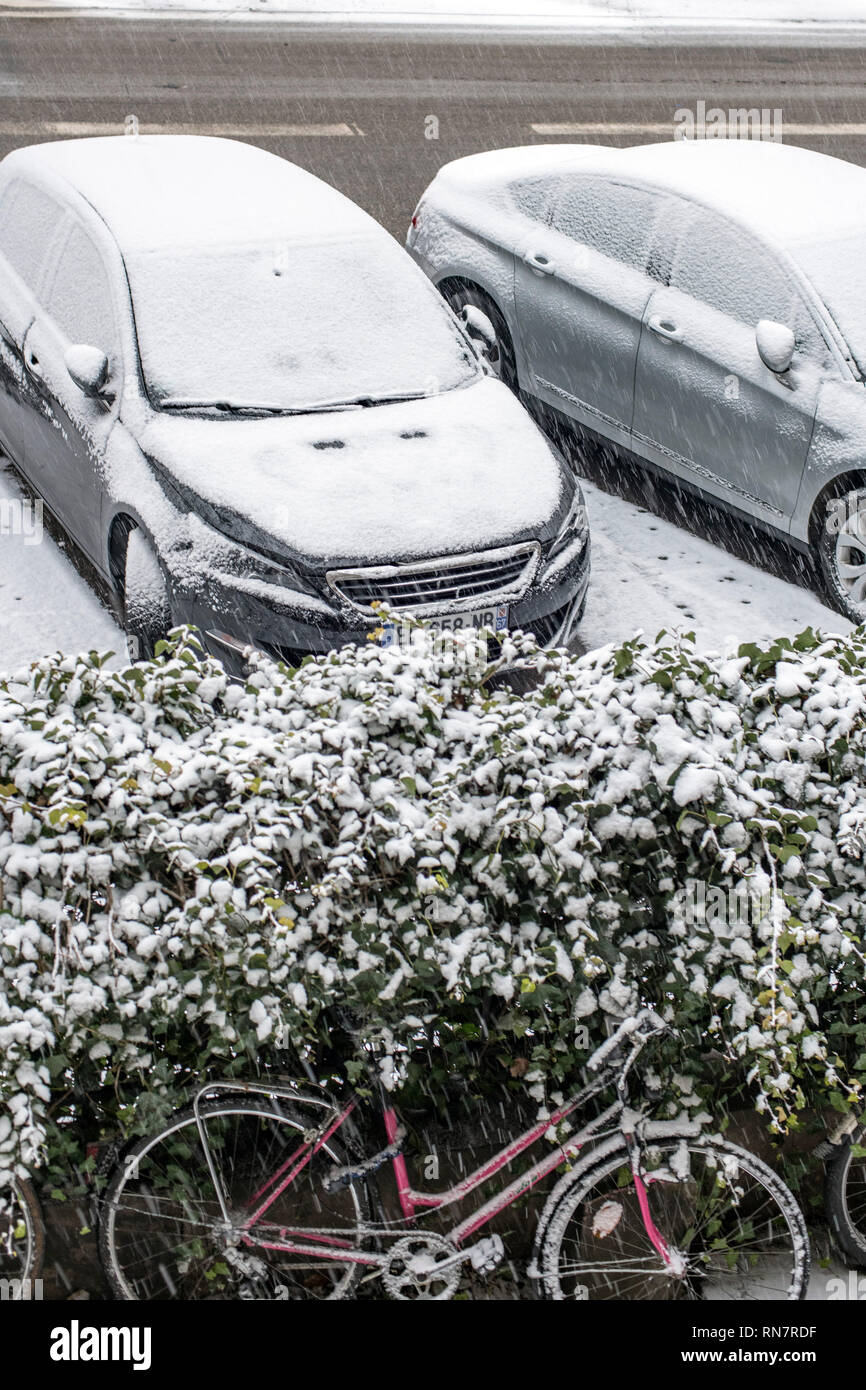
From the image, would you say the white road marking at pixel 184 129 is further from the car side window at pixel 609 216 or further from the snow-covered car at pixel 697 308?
the car side window at pixel 609 216

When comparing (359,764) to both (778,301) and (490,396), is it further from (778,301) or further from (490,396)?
(778,301)

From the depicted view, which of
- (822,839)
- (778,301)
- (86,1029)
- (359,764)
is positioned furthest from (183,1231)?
(778,301)

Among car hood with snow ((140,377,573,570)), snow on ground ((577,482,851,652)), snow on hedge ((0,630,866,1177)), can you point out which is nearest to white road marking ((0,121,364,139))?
snow on ground ((577,482,851,652))

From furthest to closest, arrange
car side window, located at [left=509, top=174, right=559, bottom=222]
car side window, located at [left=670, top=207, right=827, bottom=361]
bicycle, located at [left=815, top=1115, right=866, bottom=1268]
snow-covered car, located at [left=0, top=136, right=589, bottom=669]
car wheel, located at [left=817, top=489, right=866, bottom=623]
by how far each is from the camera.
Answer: car side window, located at [left=509, top=174, right=559, bottom=222]
car side window, located at [left=670, top=207, right=827, bottom=361]
car wheel, located at [left=817, top=489, right=866, bottom=623]
snow-covered car, located at [left=0, top=136, right=589, bottom=669]
bicycle, located at [left=815, top=1115, right=866, bottom=1268]

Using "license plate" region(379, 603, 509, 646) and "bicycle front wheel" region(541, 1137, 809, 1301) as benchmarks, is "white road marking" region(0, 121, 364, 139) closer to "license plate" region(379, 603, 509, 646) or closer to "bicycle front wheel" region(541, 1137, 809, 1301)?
"license plate" region(379, 603, 509, 646)

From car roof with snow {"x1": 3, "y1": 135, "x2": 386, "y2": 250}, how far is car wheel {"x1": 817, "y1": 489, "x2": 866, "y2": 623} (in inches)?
99.7

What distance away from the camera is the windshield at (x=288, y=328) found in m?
5.84

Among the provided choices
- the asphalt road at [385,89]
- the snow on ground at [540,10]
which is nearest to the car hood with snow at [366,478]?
the asphalt road at [385,89]

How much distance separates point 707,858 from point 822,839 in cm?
31

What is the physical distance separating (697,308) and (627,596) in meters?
1.57

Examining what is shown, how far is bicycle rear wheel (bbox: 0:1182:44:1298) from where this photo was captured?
3.03m

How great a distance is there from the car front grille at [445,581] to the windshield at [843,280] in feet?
7.16

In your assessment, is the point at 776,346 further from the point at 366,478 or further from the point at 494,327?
the point at 366,478

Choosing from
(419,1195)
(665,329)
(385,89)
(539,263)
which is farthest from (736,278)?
(385,89)
